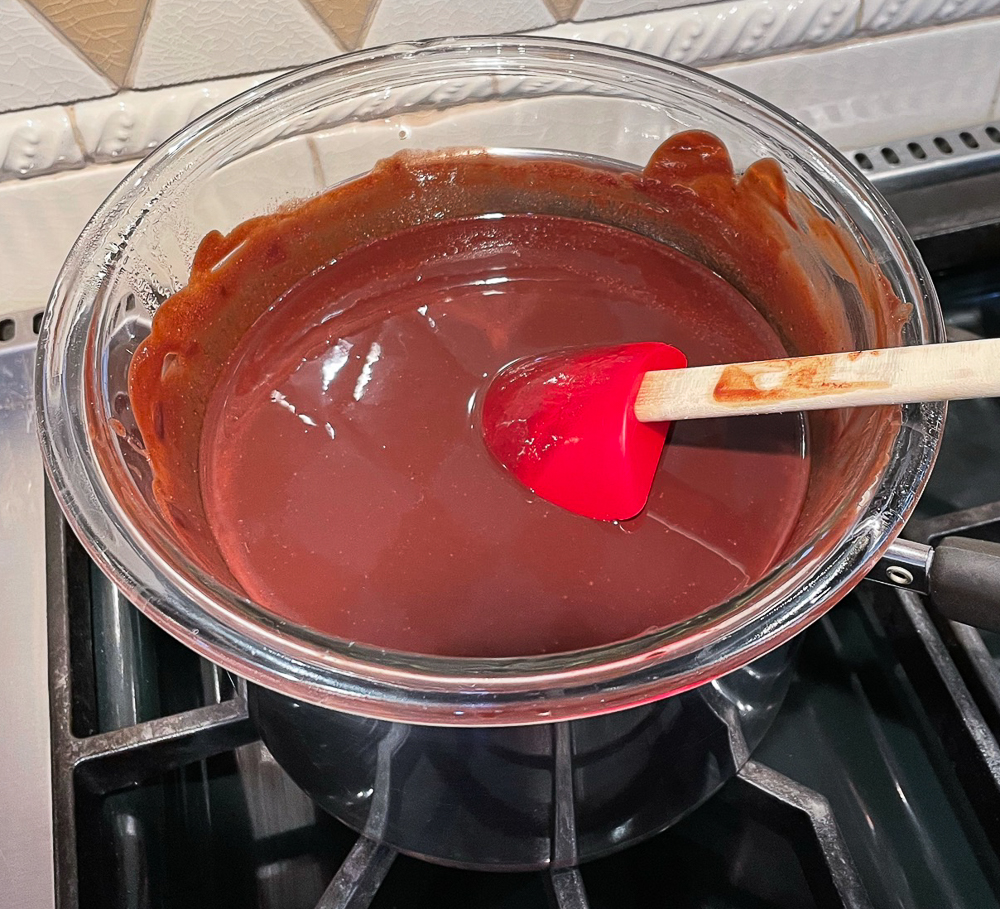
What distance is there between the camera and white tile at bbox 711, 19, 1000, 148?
3.02 feet

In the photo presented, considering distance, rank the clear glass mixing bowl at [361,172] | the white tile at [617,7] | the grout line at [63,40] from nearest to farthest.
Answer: the clear glass mixing bowl at [361,172] < the grout line at [63,40] < the white tile at [617,7]

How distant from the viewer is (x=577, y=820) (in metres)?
0.52

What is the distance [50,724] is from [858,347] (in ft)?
1.73

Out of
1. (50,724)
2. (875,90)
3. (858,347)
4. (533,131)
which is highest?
(875,90)

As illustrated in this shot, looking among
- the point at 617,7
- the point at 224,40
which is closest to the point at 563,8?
the point at 617,7

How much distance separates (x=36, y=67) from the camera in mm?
756

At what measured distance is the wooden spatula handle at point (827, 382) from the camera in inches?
16.8

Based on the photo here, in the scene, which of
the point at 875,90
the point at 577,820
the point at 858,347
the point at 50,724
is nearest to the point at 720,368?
the point at 858,347

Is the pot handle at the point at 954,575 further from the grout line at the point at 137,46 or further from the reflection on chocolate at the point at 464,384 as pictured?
the grout line at the point at 137,46

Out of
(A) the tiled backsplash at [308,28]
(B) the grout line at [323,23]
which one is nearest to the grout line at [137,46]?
(A) the tiled backsplash at [308,28]

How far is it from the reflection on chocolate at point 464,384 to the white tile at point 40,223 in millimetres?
242

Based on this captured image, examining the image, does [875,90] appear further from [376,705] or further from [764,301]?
[376,705]

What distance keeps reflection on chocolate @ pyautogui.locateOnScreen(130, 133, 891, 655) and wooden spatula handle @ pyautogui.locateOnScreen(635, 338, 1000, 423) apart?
0.05 meters

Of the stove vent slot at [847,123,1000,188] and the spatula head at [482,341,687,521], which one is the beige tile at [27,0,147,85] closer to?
the spatula head at [482,341,687,521]
